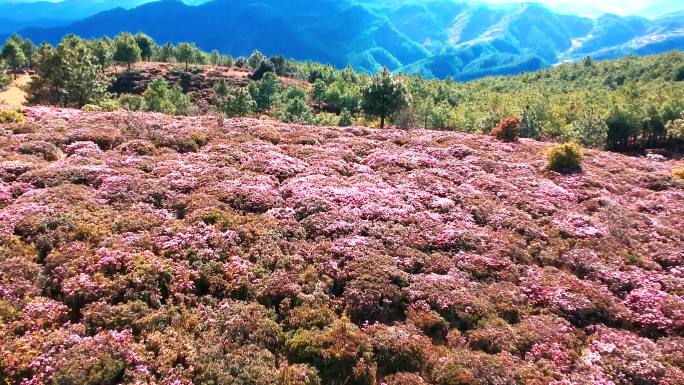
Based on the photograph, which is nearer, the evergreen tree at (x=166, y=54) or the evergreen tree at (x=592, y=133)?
the evergreen tree at (x=592, y=133)

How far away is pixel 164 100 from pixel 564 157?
83622mm

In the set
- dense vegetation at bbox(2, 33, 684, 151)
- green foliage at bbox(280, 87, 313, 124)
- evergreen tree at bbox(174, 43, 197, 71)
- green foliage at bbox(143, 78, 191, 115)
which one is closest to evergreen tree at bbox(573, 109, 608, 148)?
dense vegetation at bbox(2, 33, 684, 151)

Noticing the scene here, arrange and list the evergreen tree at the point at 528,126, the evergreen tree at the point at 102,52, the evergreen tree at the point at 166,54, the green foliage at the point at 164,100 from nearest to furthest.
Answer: the evergreen tree at the point at 528,126
the green foliage at the point at 164,100
the evergreen tree at the point at 102,52
the evergreen tree at the point at 166,54

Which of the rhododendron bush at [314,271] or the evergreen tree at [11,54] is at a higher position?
the evergreen tree at [11,54]

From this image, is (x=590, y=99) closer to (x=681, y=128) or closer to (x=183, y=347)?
(x=681, y=128)

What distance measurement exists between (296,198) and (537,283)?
A: 1258cm

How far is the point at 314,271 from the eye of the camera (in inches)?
680

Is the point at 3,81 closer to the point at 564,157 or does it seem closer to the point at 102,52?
the point at 102,52

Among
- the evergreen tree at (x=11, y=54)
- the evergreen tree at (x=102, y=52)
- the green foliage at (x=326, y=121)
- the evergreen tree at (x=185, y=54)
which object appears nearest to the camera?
the green foliage at (x=326, y=121)

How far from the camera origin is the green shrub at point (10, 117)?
30.4 meters

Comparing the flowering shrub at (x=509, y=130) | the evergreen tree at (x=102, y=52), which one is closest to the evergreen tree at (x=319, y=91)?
the evergreen tree at (x=102, y=52)

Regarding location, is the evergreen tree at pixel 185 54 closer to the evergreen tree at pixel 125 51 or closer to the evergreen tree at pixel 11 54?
the evergreen tree at pixel 125 51

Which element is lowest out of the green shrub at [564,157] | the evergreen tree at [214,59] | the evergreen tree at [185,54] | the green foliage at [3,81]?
the green shrub at [564,157]

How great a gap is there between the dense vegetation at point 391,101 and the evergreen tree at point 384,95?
14 centimetres
